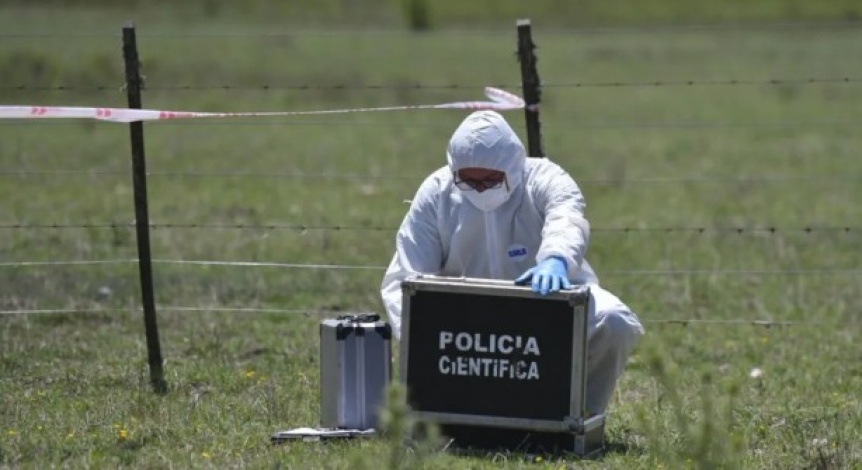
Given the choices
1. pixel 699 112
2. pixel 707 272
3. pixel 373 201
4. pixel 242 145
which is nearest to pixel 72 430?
pixel 707 272

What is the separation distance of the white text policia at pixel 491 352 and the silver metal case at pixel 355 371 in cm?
36

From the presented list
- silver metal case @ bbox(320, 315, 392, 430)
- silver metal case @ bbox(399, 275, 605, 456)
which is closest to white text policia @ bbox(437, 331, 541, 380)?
silver metal case @ bbox(399, 275, 605, 456)

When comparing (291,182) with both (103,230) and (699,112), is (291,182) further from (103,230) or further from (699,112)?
(699,112)

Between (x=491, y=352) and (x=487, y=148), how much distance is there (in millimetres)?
882

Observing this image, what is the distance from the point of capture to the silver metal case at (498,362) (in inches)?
283

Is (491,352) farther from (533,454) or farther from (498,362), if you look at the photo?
(533,454)

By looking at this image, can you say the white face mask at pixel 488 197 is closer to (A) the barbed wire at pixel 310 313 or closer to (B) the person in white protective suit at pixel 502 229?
(B) the person in white protective suit at pixel 502 229

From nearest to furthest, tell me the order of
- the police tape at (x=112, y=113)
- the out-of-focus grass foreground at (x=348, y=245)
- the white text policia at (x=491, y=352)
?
the white text policia at (x=491, y=352) → the out-of-focus grass foreground at (x=348, y=245) → the police tape at (x=112, y=113)

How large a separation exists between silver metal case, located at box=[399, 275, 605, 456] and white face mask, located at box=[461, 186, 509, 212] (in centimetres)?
42

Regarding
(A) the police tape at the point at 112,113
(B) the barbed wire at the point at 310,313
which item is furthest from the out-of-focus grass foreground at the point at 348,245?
(A) the police tape at the point at 112,113

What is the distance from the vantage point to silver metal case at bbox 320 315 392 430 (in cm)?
750

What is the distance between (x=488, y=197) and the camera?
7527mm

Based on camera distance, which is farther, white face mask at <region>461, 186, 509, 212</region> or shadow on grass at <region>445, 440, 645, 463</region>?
white face mask at <region>461, 186, 509, 212</region>

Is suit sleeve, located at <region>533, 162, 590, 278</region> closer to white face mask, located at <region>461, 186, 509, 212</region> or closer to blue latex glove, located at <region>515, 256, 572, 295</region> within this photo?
blue latex glove, located at <region>515, 256, 572, 295</region>
